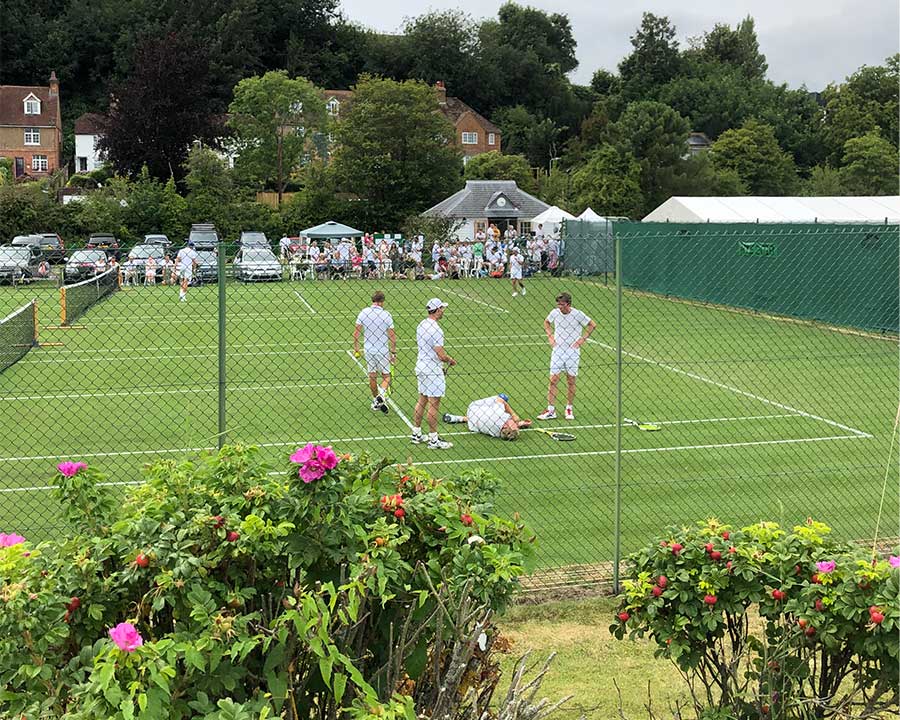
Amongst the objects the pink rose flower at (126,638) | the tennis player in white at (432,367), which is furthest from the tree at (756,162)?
the pink rose flower at (126,638)

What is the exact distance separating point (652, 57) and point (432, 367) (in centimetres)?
10628

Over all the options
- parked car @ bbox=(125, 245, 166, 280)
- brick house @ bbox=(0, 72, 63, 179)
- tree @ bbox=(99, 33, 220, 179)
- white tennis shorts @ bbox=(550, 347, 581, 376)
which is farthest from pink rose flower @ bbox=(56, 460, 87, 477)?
brick house @ bbox=(0, 72, 63, 179)

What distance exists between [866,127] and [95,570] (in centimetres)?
8390

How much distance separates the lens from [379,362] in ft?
49.8

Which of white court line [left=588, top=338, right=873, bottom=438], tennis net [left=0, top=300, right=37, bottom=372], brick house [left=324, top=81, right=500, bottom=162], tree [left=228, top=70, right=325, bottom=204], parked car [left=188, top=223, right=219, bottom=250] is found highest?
brick house [left=324, top=81, right=500, bottom=162]

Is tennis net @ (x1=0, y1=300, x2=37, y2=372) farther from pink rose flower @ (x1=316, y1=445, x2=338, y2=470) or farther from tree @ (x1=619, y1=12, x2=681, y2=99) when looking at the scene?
tree @ (x1=619, y1=12, x2=681, y2=99)

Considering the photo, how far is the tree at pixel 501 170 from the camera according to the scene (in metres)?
70.8

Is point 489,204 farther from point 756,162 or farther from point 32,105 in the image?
point 32,105

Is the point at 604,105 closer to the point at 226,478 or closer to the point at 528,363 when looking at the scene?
the point at 528,363

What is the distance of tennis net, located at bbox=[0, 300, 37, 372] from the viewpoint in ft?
65.0

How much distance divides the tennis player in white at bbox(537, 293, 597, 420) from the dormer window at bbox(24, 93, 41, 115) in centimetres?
8689

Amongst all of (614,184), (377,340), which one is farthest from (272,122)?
(377,340)

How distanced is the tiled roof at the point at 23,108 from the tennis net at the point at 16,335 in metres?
75.7

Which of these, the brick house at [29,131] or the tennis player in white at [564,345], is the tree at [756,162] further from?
the tennis player in white at [564,345]
